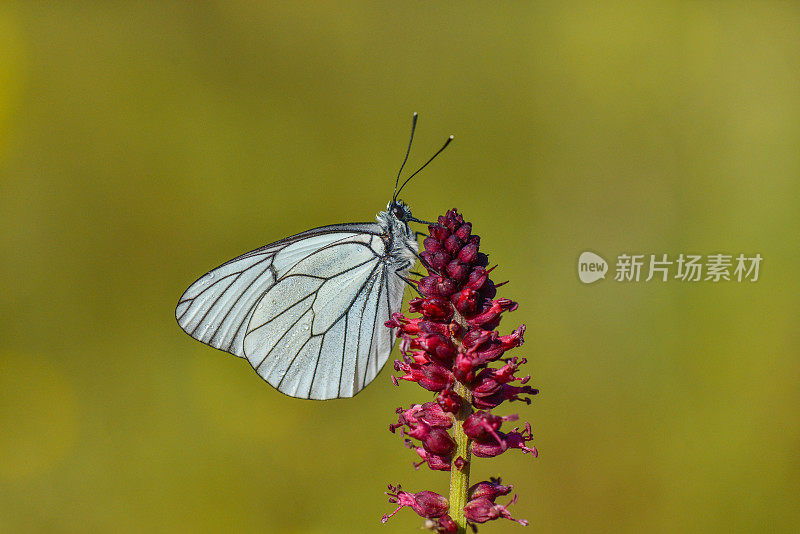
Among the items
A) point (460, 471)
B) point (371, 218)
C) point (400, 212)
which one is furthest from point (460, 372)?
point (371, 218)

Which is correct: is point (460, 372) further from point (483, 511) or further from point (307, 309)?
point (307, 309)

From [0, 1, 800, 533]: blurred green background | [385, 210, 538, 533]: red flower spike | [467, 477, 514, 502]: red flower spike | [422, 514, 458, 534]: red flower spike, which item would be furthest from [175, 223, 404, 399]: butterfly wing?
[0, 1, 800, 533]: blurred green background

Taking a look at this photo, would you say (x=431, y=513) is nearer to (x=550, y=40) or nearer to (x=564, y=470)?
(x=564, y=470)

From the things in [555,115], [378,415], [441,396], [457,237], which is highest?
[555,115]

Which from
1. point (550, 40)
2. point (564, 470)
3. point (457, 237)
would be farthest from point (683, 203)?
point (457, 237)

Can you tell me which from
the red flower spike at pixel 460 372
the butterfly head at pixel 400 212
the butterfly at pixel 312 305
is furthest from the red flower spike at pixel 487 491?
the butterfly head at pixel 400 212
